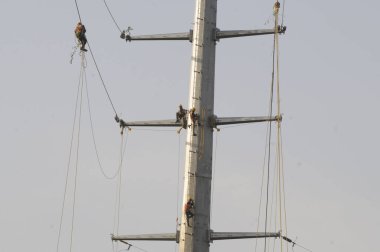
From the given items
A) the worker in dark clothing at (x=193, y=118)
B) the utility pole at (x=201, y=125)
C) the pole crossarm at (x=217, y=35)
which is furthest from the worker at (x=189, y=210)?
the pole crossarm at (x=217, y=35)

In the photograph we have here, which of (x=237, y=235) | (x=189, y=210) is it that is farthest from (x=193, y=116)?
(x=237, y=235)

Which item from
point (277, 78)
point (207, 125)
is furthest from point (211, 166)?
point (277, 78)

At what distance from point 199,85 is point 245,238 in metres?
5.76

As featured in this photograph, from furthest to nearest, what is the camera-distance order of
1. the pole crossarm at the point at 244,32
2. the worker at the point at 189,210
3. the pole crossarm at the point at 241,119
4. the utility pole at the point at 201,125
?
the pole crossarm at the point at 244,32 → the pole crossarm at the point at 241,119 → the utility pole at the point at 201,125 → the worker at the point at 189,210

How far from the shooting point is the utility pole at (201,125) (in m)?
34.5

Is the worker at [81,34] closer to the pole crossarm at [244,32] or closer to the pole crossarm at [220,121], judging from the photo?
the pole crossarm at [220,121]

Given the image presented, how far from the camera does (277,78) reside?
3475 cm

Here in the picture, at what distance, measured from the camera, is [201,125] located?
116ft

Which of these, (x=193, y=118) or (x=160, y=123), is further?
(x=160, y=123)

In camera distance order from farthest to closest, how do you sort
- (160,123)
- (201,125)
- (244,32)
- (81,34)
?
(244,32)
(160,123)
(201,125)
(81,34)

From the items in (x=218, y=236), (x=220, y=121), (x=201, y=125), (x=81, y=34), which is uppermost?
(x=81, y=34)

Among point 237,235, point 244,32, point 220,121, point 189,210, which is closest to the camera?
point 189,210

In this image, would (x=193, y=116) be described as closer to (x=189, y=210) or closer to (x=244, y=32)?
(x=189, y=210)

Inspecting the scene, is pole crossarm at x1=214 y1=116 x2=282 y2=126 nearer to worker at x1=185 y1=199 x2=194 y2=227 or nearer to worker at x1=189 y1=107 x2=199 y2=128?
worker at x1=189 y1=107 x2=199 y2=128
